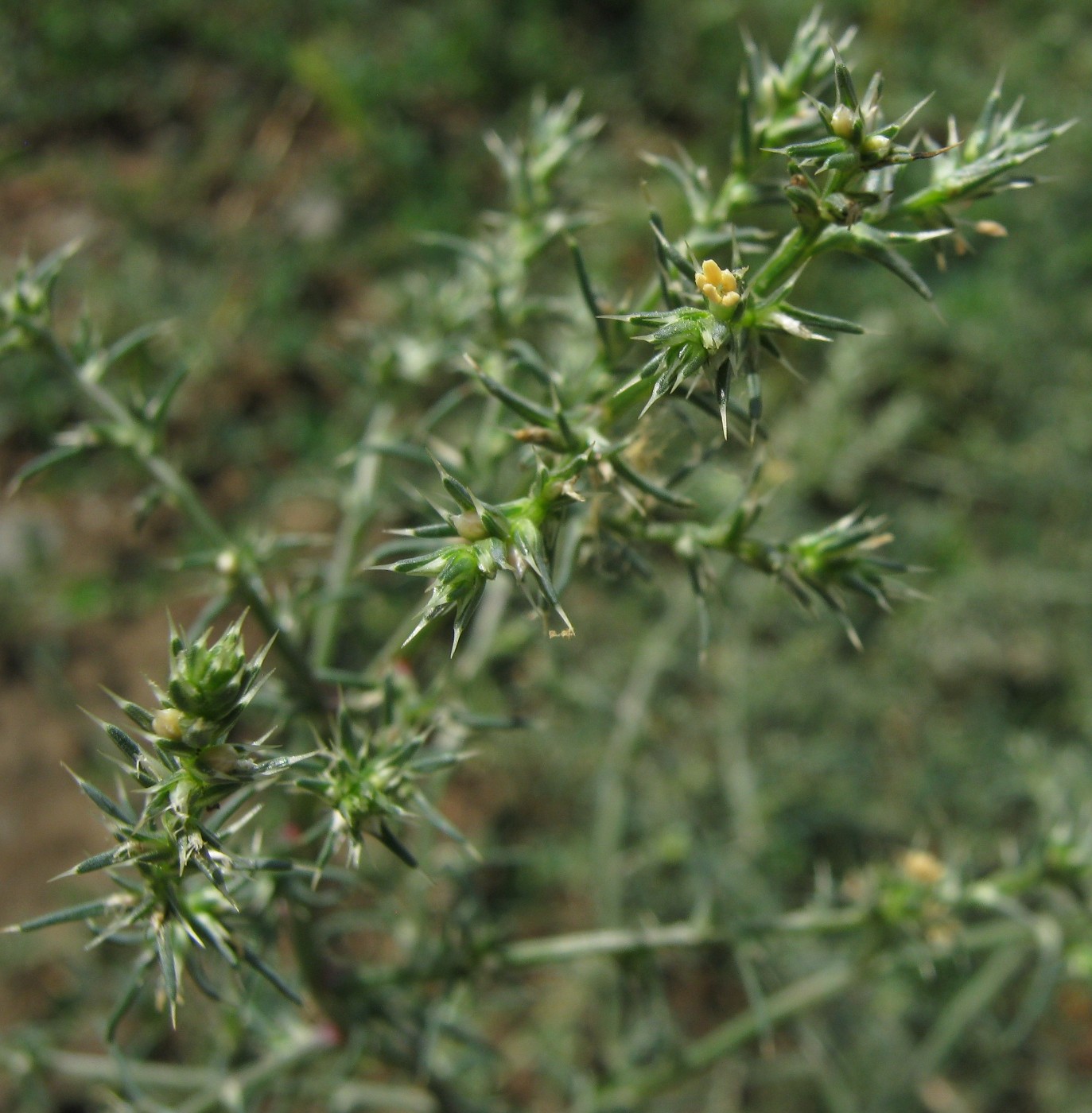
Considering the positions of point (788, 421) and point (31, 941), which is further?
point (788, 421)

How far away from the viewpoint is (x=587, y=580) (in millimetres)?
3895

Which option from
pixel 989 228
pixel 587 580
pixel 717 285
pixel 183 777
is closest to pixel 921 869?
pixel 989 228

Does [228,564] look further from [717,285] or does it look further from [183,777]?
[717,285]

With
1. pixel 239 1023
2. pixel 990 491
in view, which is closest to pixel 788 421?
pixel 990 491

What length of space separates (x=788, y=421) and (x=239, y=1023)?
2934 millimetres

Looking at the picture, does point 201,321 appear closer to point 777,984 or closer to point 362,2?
point 362,2

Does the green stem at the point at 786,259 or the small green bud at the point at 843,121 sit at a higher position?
the small green bud at the point at 843,121

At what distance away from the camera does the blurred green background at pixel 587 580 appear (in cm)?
375

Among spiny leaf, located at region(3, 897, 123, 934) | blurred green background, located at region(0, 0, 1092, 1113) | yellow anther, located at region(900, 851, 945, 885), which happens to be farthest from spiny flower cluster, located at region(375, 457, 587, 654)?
blurred green background, located at region(0, 0, 1092, 1113)

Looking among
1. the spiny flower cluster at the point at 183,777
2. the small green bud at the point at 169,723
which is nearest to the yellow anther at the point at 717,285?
the spiny flower cluster at the point at 183,777

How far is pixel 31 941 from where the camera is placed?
357 cm

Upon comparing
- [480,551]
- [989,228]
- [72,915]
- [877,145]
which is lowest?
[72,915]

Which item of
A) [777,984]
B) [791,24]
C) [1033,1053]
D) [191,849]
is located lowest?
[1033,1053]

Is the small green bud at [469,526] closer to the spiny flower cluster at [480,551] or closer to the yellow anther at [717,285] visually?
the spiny flower cluster at [480,551]
